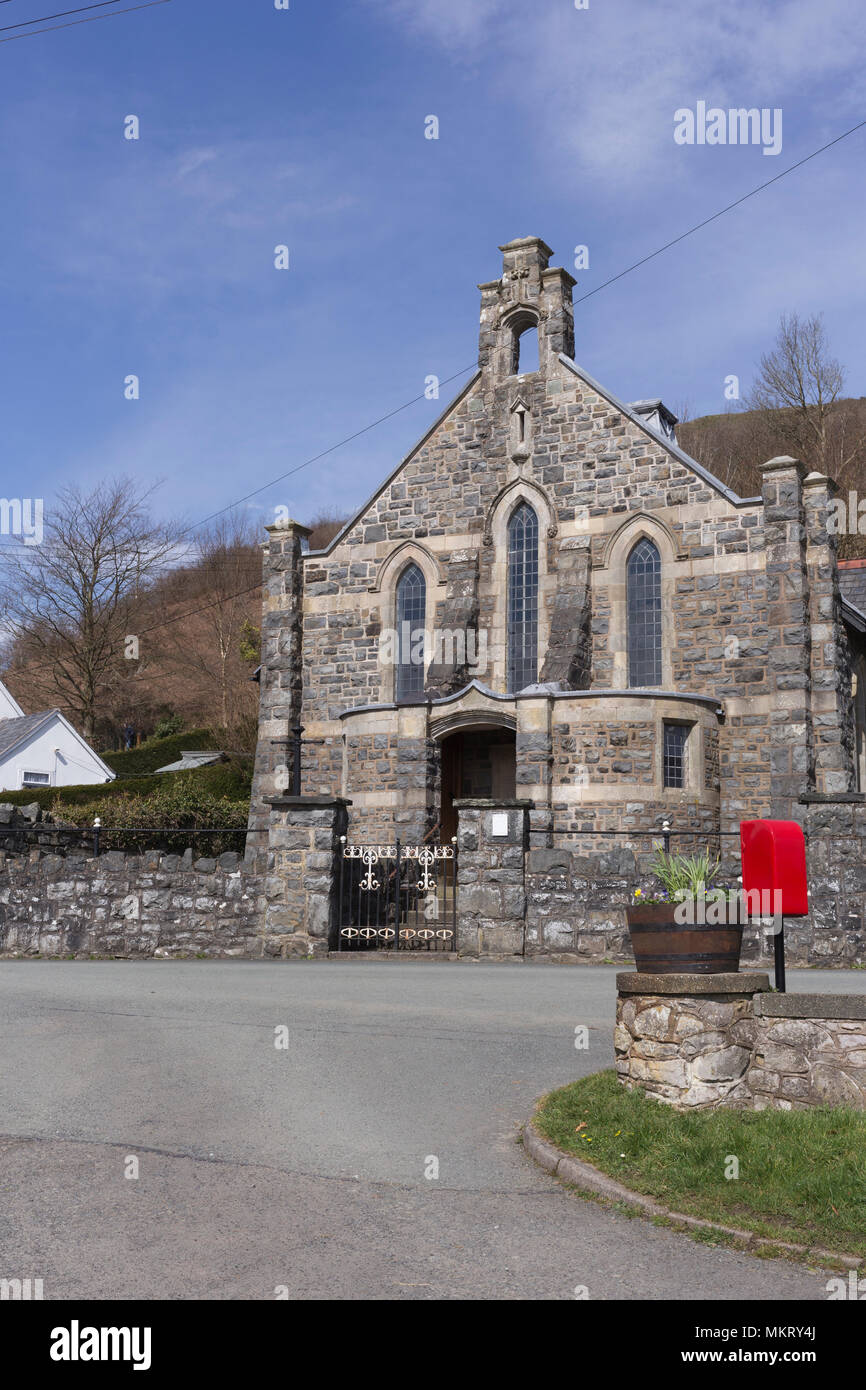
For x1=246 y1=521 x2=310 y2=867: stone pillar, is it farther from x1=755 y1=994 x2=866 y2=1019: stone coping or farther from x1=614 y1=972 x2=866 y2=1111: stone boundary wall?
x1=755 y1=994 x2=866 y2=1019: stone coping

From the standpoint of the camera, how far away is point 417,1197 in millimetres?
5957

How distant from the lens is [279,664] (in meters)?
27.1

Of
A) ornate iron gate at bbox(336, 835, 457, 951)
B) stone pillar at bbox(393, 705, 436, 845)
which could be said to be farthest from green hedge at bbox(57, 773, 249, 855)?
ornate iron gate at bbox(336, 835, 457, 951)

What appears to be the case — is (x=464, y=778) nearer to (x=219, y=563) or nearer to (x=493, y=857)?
(x=493, y=857)

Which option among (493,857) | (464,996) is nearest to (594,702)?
(493,857)

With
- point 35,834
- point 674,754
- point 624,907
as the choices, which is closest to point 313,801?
point 624,907

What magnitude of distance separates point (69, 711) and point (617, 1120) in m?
46.4

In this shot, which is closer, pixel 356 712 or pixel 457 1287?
pixel 457 1287

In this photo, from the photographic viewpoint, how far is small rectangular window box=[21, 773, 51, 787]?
4091 cm

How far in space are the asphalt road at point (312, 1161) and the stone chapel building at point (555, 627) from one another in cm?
1009

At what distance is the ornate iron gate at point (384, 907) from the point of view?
17.5 meters

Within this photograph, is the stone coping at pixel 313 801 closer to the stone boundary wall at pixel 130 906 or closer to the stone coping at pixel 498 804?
the stone boundary wall at pixel 130 906

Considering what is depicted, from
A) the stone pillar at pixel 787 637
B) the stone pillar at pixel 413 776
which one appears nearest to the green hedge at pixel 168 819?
the stone pillar at pixel 413 776

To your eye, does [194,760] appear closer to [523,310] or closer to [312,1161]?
[523,310]
